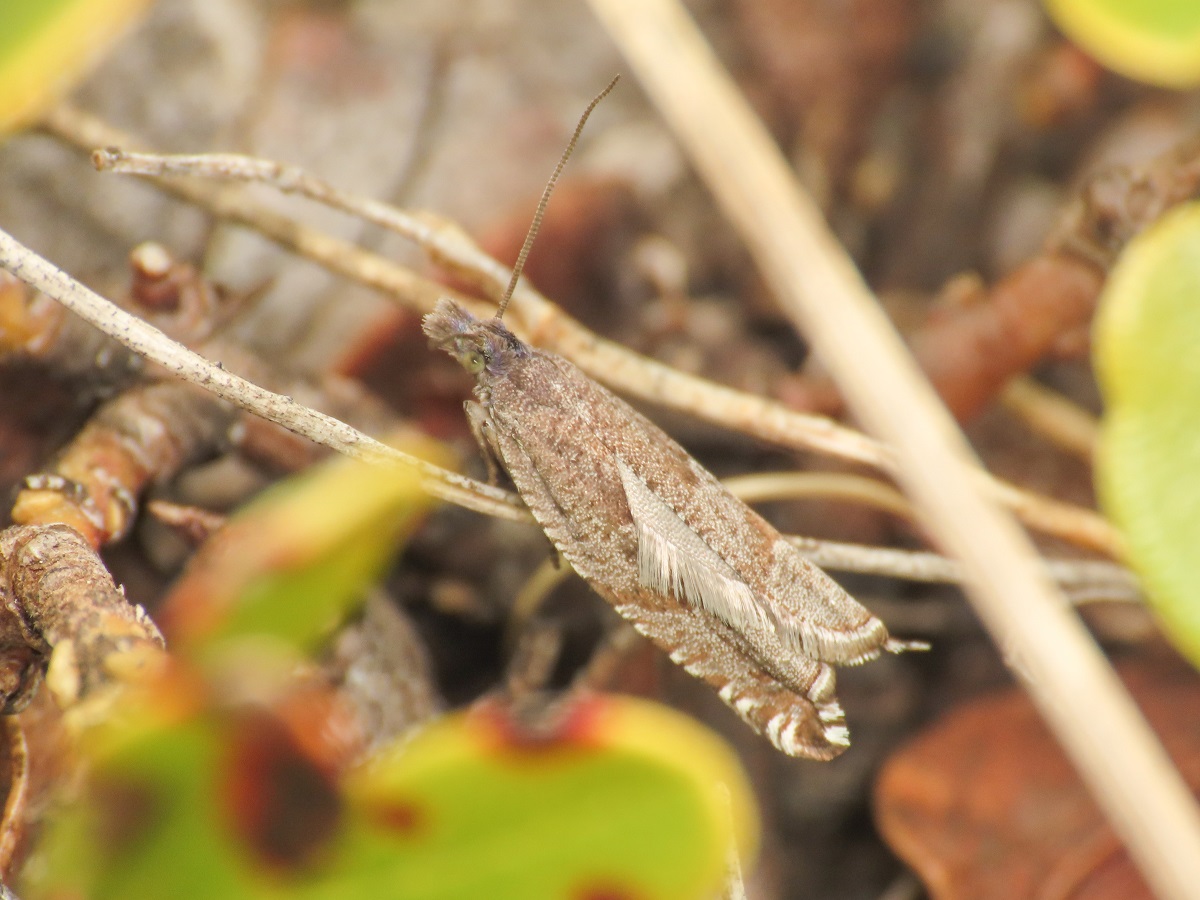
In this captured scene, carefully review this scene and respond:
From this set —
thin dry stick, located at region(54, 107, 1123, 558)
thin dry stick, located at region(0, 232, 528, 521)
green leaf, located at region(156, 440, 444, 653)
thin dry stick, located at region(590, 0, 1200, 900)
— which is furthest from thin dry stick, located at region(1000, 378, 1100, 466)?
green leaf, located at region(156, 440, 444, 653)

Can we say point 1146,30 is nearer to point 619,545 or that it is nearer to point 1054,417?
point 1054,417

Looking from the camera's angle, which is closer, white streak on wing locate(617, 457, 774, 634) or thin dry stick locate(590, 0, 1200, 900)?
thin dry stick locate(590, 0, 1200, 900)

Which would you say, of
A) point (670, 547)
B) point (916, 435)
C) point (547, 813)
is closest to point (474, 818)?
point (547, 813)

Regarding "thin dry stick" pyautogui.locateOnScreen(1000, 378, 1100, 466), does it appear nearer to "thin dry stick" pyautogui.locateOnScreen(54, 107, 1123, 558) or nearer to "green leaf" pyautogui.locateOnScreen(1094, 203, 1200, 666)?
"thin dry stick" pyautogui.locateOnScreen(54, 107, 1123, 558)

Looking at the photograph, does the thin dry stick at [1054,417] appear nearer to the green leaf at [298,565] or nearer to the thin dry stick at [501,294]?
the thin dry stick at [501,294]

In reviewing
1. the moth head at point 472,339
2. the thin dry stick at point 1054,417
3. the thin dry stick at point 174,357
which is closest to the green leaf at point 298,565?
the thin dry stick at point 174,357

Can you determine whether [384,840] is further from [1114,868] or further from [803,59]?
[803,59]
